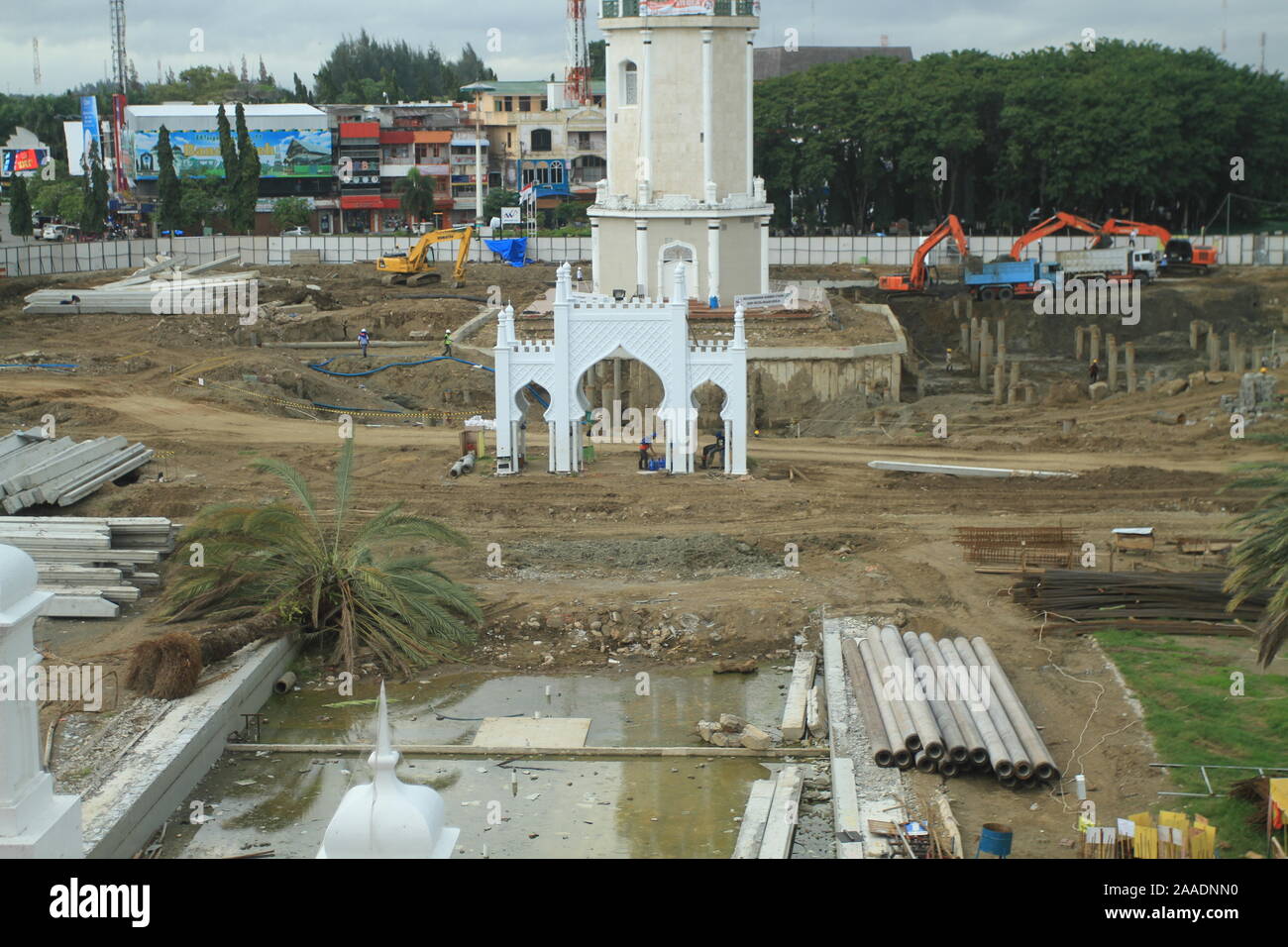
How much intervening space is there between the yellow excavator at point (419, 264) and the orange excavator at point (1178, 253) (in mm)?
27567

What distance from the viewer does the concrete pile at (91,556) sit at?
81.1 ft

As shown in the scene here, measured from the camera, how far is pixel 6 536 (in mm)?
25672

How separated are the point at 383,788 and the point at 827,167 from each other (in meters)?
77.4

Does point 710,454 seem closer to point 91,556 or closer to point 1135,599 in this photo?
point 1135,599

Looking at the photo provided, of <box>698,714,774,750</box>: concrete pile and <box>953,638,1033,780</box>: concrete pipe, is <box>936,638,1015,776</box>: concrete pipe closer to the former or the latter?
<box>953,638,1033,780</box>: concrete pipe

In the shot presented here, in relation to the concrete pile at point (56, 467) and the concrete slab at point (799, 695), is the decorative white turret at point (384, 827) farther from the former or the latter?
the concrete pile at point (56, 467)

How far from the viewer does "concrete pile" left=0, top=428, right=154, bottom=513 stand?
Result: 2988cm

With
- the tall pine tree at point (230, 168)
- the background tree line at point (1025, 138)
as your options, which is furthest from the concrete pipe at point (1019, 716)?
the tall pine tree at point (230, 168)

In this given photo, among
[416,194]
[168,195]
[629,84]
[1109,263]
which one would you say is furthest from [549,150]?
[629,84]

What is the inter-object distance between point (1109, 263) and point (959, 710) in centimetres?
5116

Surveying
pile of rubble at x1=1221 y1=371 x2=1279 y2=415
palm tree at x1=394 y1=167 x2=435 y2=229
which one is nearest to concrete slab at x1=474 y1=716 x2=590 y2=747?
pile of rubble at x1=1221 y1=371 x2=1279 y2=415

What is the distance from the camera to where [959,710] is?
19.3 metres
